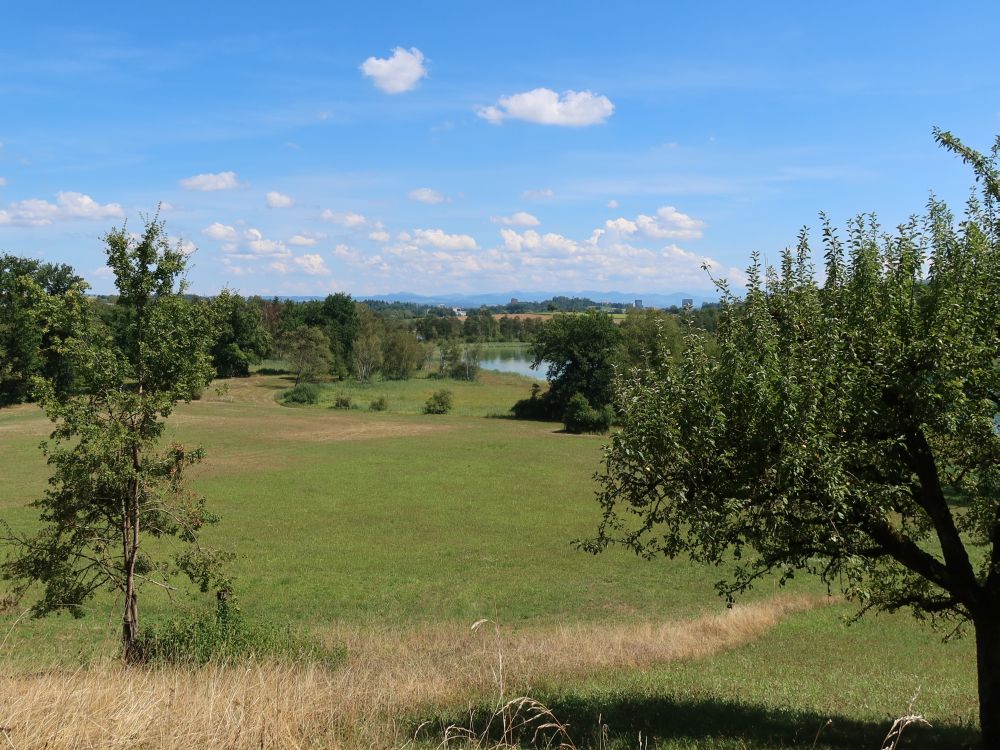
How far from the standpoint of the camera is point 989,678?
33.1 ft

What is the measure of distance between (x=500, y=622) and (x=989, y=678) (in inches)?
567

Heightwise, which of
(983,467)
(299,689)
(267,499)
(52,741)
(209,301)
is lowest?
(267,499)

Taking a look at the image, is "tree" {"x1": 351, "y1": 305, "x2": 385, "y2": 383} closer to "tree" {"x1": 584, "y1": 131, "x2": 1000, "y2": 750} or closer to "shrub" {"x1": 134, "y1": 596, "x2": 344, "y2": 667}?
"shrub" {"x1": 134, "y1": 596, "x2": 344, "y2": 667}

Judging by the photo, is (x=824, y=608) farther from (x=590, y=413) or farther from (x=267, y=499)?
(x=590, y=413)

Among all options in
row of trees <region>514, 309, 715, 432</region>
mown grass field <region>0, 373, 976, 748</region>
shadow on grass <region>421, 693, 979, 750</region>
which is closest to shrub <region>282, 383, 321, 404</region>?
row of trees <region>514, 309, 715, 432</region>

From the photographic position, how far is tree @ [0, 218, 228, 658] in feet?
47.2

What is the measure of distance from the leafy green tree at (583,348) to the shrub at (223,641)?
2625 inches

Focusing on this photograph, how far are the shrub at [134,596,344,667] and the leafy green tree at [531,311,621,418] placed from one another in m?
66.7

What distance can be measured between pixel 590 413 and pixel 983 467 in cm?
6965

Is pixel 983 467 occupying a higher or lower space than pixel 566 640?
higher

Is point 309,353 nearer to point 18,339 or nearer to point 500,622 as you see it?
point 18,339

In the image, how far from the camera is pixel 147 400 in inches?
589

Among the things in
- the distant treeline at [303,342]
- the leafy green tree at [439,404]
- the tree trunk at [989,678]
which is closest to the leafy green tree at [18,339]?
the distant treeline at [303,342]

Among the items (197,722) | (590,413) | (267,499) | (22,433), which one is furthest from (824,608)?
(22,433)
